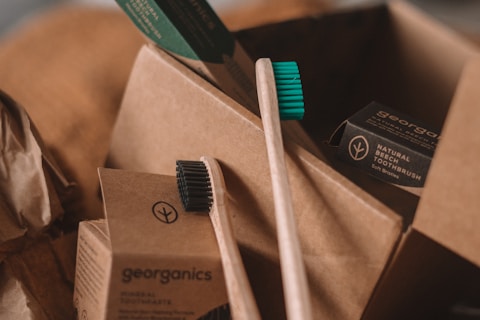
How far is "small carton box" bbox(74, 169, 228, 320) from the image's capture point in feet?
1.69

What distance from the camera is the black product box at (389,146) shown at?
601 mm

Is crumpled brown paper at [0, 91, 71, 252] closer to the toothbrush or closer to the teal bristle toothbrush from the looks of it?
the toothbrush

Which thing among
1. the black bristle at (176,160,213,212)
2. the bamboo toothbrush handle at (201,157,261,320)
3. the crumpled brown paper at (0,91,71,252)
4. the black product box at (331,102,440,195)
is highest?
the crumpled brown paper at (0,91,71,252)

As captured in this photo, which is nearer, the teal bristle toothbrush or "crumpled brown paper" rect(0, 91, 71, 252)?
the teal bristle toothbrush

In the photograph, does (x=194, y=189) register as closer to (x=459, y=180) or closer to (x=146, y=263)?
(x=146, y=263)

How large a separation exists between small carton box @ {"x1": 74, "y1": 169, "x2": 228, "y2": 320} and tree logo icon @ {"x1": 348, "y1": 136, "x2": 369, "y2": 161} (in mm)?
172

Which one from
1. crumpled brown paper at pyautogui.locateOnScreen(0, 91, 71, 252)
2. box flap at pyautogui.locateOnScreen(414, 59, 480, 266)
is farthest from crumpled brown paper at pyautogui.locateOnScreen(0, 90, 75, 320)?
box flap at pyautogui.locateOnScreen(414, 59, 480, 266)

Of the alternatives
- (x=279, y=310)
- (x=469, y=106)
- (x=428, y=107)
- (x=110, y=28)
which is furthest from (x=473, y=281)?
(x=110, y=28)

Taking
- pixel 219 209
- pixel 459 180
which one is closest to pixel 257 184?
pixel 219 209

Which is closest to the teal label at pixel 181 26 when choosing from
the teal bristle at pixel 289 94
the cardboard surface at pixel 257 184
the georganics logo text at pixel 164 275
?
the cardboard surface at pixel 257 184

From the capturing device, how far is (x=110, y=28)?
Result: 1168mm

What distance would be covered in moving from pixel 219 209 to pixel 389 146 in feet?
0.61

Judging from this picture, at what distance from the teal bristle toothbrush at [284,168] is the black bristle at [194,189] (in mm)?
78

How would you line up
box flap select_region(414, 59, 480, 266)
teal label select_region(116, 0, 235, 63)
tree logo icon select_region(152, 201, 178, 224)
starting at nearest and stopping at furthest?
box flap select_region(414, 59, 480, 266) < tree logo icon select_region(152, 201, 178, 224) < teal label select_region(116, 0, 235, 63)
